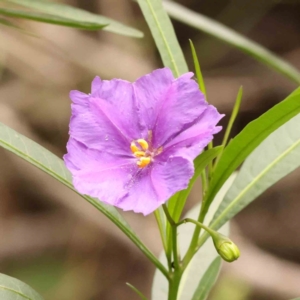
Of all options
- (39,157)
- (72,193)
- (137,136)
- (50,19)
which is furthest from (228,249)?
(72,193)

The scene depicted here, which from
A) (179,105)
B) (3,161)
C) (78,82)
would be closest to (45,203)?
(3,161)

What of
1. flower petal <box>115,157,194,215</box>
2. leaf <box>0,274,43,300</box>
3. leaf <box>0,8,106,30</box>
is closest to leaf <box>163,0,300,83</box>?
leaf <box>0,8,106,30</box>

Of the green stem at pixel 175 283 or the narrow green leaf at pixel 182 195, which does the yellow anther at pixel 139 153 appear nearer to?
the narrow green leaf at pixel 182 195

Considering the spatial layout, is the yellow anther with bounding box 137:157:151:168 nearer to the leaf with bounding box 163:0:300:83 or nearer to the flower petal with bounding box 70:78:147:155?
the flower petal with bounding box 70:78:147:155

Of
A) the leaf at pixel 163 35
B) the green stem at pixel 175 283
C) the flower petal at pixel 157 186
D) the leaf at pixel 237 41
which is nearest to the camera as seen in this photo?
the flower petal at pixel 157 186

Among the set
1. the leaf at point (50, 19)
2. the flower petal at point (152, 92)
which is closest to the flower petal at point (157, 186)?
the flower petal at point (152, 92)

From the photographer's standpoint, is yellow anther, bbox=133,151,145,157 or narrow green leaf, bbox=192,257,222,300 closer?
yellow anther, bbox=133,151,145,157
